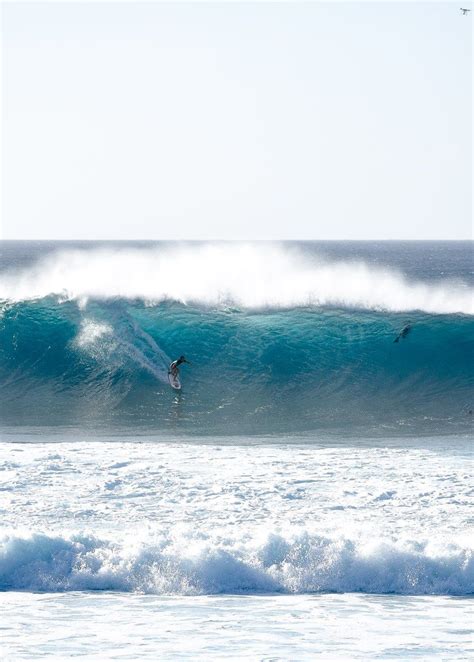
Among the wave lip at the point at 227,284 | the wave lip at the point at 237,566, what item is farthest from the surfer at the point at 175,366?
the wave lip at the point at 237,566

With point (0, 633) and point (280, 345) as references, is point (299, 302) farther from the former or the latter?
point (0, 633)

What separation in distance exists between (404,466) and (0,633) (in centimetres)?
566

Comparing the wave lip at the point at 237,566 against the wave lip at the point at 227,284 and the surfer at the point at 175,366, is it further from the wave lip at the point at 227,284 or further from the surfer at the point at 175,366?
the wave lip at the point at 227,284

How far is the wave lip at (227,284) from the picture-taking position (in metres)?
21.4


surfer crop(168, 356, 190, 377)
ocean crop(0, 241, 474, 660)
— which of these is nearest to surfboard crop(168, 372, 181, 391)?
surfer crop(168, 356, 190, 377)

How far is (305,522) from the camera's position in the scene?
29.8ft

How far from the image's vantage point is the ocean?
713 centimetres

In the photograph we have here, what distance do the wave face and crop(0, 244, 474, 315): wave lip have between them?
54mm

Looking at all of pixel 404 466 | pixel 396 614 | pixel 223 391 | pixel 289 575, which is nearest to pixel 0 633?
pixel 289 575

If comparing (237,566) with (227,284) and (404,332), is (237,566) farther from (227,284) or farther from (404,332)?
(227,284)

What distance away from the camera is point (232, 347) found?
19.0 meters

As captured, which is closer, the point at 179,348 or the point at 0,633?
the point at 0,633

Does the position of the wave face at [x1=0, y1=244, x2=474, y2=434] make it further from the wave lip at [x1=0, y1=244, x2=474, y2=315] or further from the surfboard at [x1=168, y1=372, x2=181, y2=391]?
the surfboard at [x1=168, y1=372, x2=181, y2=391]

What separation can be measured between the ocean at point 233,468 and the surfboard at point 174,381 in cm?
16
